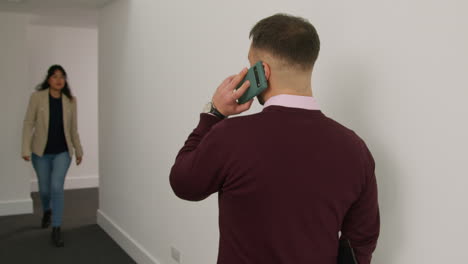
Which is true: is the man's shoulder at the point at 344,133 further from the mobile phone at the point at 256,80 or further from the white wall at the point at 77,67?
the white wall at the point at 77,67

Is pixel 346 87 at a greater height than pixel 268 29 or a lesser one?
lesser

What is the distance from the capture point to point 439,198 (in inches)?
55.0

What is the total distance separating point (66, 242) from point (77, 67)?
341 centimetres

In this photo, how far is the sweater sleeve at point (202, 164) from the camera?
1178 millimetres

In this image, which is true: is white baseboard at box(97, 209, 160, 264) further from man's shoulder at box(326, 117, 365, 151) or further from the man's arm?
man's shoulder at box(326, 117, 365, 151)

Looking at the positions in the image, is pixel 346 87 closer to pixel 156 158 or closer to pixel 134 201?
pixel 156 158

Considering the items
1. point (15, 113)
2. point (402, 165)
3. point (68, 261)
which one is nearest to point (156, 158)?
point (68, 261)

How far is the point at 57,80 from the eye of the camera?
448cm

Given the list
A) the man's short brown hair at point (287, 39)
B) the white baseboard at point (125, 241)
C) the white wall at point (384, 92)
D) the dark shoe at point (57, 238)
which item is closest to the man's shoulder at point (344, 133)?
the man's short brown hair at point (287, 39)

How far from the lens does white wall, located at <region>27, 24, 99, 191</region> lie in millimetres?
6797

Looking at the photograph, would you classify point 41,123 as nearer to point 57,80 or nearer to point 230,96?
point 57,80

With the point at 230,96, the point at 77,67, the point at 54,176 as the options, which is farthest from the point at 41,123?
the point at 230,96

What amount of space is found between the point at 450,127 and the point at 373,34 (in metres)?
0.43

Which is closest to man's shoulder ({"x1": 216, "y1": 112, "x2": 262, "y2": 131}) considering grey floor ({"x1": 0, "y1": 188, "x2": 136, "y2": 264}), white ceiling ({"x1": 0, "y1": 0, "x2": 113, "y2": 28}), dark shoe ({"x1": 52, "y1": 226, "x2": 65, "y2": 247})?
grey floor ({"x1": 0, "y1": 188, "x2": 136, "y2": 264})
